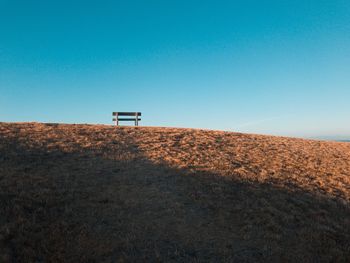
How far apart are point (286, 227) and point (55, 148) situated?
1275cm

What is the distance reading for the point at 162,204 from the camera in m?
10.4

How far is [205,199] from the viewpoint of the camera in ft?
36.4

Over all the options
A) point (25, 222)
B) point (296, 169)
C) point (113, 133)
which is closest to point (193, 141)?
point (113, 133)

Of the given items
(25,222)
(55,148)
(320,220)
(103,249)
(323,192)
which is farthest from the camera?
(55,148)

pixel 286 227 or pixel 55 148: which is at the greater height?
pixel 55 148

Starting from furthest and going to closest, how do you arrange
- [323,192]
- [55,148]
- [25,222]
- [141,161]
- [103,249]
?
[55,148]
[141,161]
[323,192]
[25,222]
[103,249]

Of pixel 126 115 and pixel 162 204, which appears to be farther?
pixel 126 115

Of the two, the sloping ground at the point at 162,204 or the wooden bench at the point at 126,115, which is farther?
the wooden bench at the point at 126,115

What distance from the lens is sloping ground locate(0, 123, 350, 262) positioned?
761 centimetres

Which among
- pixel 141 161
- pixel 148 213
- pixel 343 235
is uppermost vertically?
pixel 141 161

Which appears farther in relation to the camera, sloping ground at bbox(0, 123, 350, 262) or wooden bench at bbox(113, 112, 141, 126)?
wooden bench at bbox(113, 112, 141, 126)

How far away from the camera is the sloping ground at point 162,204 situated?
7.61 m

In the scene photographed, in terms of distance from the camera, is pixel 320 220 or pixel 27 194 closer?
pixel 27 194

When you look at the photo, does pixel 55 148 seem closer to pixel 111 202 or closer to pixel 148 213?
pixel 111 202
